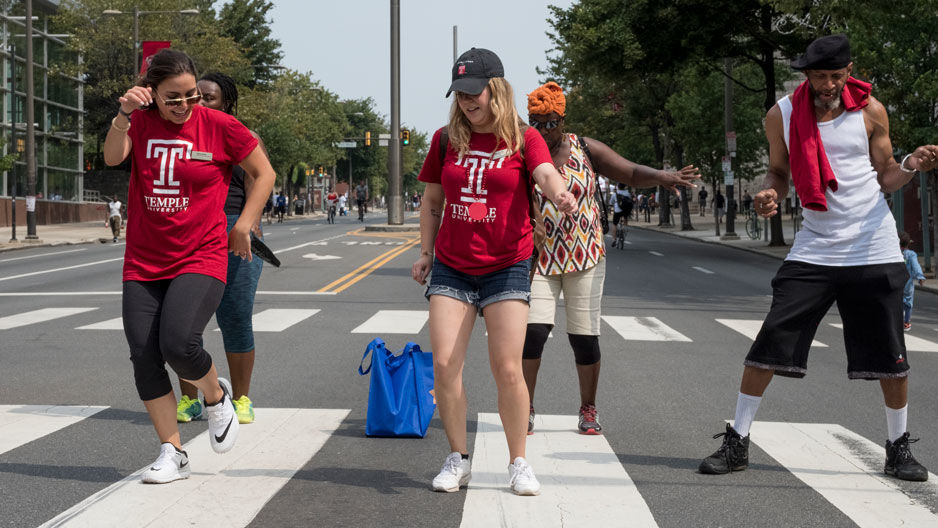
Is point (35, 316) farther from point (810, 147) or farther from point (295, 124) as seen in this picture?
point (295, 124)

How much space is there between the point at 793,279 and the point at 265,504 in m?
2.64

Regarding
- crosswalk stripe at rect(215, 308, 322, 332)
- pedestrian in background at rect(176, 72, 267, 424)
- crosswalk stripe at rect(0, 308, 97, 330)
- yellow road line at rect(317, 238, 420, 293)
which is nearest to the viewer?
pedestrian in background at rect(176, 72, 267, 424)

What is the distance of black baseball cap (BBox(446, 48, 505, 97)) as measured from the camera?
4988 mm

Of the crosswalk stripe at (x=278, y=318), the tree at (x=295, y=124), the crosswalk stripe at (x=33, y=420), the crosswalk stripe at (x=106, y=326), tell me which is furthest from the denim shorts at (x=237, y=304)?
the tree at (x=295, y=124)

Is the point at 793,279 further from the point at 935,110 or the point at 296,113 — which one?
the point at 296,113

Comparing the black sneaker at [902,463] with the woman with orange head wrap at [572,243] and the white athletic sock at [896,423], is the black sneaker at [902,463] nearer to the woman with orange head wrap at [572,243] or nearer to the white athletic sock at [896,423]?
the white athletic sock at [896,423]

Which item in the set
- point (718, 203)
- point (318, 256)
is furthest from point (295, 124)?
point (318, 256)

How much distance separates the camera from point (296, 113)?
7950cm

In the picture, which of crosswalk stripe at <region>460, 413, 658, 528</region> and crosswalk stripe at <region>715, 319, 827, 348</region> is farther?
crosswalk stripe at <region>715, 319, 827, 348</region>

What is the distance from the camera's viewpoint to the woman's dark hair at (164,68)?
17.4 feet

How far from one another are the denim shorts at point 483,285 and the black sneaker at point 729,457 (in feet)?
4.32

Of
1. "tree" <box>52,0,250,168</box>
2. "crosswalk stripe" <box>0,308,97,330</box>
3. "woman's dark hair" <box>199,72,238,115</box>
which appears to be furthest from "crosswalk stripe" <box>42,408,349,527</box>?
"tree" <box>52,0,250,168</box>

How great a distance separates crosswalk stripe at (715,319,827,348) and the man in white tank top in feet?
21.7

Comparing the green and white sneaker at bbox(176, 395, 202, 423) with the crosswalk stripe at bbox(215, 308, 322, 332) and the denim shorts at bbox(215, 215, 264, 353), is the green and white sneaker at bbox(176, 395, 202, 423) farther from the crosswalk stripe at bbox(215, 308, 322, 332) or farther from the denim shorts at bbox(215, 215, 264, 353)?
the crosswalk stripe at bbox(215, 308, 322, 332)
